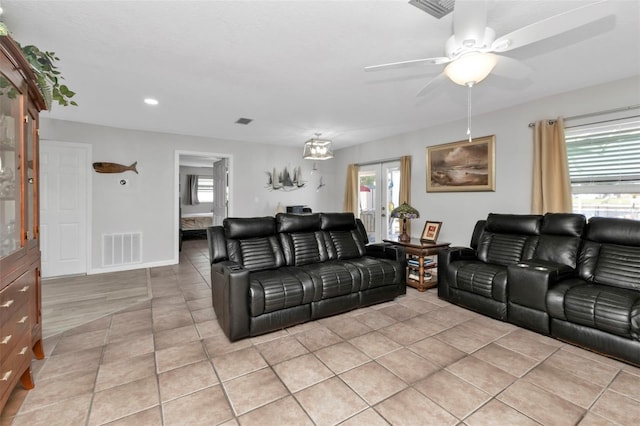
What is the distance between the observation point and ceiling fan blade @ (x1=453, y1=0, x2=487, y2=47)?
62.1 inches

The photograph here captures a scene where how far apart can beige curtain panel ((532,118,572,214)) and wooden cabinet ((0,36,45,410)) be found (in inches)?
192

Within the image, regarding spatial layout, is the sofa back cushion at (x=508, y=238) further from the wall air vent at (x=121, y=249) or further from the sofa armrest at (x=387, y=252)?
the wall air vent at (x=121, y=249)

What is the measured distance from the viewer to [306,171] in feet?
23.2

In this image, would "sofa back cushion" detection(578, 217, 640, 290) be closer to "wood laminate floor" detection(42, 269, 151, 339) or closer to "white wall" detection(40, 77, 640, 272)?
"white wall" detection(40, 77, 640, 272)

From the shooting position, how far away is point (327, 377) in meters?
2.00

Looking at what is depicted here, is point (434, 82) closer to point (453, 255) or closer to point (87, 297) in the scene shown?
point (453, 255)

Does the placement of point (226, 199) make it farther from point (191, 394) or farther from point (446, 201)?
point (191, 394)

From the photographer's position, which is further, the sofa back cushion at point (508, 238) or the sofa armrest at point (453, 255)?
the sofa armrest at point (453, 255)

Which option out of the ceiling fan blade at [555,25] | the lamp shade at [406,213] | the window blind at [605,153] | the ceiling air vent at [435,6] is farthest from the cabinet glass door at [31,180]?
the window blind at [605,153]

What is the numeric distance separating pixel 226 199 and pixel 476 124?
15.8ft

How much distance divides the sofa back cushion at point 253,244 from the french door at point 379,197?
9.66ft

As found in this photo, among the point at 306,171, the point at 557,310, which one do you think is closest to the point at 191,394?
the point at 557,310

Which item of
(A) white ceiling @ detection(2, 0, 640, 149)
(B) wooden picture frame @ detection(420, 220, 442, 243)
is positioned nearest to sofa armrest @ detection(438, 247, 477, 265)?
(B) wooden picture frame @ detection(420, 220, 442, 243)

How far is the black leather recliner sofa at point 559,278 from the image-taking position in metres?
2.22
